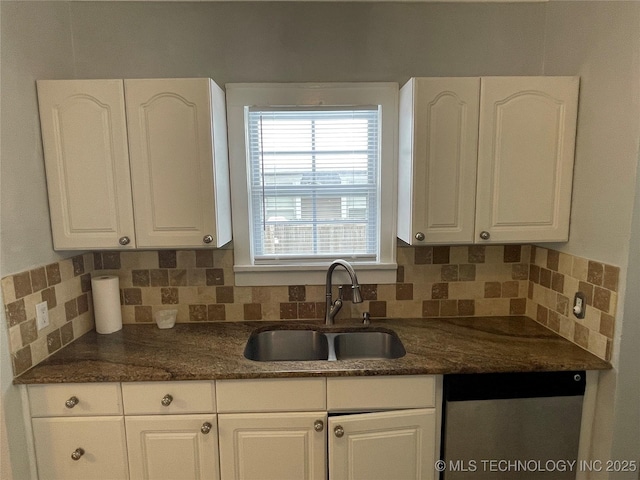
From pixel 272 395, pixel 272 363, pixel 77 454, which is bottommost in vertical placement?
pixel 77 454

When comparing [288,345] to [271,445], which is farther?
[288,345]

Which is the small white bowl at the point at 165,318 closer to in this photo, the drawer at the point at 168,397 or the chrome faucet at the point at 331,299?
the drawer at the point at 168,397

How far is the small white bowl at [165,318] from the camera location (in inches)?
74.8

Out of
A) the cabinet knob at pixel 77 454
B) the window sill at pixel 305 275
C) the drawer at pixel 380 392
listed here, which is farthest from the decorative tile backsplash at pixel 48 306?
the drawer at pixel 380 392

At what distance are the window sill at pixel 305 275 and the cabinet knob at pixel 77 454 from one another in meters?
0.96

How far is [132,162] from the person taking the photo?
1596 millimetres

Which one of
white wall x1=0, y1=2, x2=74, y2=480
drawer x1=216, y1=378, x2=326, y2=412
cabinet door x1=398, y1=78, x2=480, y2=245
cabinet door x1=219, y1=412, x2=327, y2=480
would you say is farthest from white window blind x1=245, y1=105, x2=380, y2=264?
white wall x1=0, y1=2, x2=74, y2=480

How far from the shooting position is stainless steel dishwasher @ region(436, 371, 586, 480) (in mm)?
1470

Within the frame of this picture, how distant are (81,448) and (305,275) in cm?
122

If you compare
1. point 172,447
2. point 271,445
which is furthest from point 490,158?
point 172,447

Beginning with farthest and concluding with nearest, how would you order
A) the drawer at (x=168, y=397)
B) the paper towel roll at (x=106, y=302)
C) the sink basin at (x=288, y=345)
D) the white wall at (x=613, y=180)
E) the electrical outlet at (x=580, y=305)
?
the sink basin at (x=288, y=345)
the paper towel roll at (x=106, y=302)
the electrical outlet at (x=580, y=305)
the drawer at (x=168, y=397)
the white wall at (x=613, y=180)

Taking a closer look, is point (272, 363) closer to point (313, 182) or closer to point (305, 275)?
point (305, 275)

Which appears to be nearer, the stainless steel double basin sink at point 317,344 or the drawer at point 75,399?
the drawer at point 75,399

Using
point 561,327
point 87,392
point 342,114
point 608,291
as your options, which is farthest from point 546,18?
point 87,392
